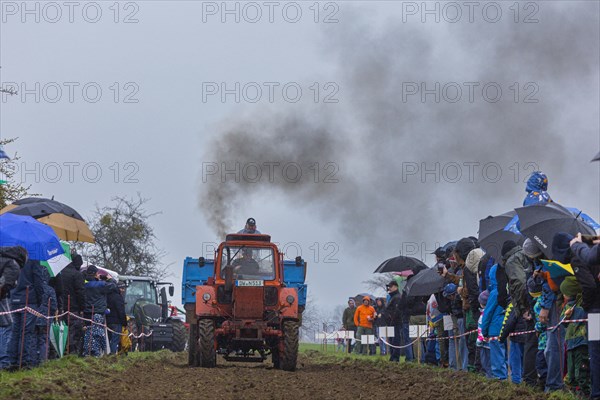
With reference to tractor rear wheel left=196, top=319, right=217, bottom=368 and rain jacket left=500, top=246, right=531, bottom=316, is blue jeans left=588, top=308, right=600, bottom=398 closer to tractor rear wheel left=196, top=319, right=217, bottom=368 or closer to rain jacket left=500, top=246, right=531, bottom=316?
rain jacket left=500, top=246, right=531, bottom=316

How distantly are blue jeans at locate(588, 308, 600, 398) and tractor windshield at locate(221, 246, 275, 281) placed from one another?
10776 millimetres

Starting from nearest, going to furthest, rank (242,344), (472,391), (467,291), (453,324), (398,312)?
(472,391) → (467,291) → (453,324) → (242,344) → (398,312)

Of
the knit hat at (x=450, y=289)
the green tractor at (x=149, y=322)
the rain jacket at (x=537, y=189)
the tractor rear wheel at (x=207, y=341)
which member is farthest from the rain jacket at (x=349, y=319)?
the rain jacket at (x=537, y=189)

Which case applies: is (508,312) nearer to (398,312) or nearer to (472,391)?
(472,391)

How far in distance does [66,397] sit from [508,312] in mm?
6087

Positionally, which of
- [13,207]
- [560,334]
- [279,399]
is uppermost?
[13,207]

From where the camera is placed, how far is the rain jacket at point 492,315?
A: 48.0ft

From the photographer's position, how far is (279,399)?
12.5 m

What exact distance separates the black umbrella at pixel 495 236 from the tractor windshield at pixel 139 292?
68.8ft

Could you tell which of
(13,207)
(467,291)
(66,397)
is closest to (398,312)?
(467,291)

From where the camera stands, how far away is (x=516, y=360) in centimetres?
1416

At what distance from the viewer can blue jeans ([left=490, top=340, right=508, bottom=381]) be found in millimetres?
14906

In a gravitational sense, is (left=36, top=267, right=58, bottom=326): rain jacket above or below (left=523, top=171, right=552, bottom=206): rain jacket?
below

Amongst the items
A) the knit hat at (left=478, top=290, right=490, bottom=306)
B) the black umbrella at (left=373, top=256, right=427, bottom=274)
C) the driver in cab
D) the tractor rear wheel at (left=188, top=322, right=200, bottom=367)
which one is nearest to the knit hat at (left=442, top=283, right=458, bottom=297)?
the knit hat at (left=478, top=290, right=490, bottom=306)
